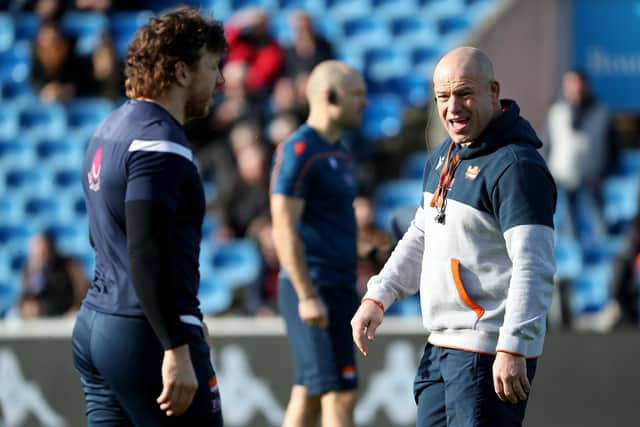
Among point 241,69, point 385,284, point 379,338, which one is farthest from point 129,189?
point 241,69

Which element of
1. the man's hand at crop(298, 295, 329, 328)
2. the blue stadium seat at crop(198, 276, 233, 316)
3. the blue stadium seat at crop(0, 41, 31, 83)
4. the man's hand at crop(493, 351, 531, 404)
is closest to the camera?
the man's hand at crop(493, 351, 531, 404)

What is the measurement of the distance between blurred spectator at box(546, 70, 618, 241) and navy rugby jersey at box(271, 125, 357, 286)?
15.1ft

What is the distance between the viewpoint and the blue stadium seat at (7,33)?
1316 centimetres

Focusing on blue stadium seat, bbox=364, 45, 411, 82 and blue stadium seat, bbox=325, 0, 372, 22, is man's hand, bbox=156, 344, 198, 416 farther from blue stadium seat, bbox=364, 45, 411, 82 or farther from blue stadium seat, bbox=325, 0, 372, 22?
blue stadium seat, bbox=325, 0, 372, 22

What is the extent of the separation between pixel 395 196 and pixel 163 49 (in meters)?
7.41

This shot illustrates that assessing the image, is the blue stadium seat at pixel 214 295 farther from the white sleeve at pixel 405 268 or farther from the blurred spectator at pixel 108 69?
the white sleeve at pixel 405 268

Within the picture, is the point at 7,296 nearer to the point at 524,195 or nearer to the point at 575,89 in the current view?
the point at 575,89

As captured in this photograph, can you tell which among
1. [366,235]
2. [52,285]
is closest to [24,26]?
[52,285]

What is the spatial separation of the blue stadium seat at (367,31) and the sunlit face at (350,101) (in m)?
6.06

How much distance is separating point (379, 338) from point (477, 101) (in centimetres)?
484

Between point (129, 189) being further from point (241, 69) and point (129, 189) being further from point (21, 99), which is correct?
point (21, 99)

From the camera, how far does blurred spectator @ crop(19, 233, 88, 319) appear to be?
9.92 metres

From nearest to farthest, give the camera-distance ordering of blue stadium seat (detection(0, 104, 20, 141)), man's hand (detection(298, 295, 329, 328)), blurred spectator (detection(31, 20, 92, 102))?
man's hand (detection(298, 295, 329, 328))
blurred spectator (detection(31, 20, 92, 102))
blue stadium seat (detection(0, 104, 20, 141))

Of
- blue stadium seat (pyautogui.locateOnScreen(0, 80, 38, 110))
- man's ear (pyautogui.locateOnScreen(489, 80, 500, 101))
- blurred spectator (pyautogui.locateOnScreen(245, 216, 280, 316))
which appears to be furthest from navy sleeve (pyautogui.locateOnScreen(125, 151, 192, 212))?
blue stadium seat (pyautogui.locateOnScreen(0, 80, 38, 110))
